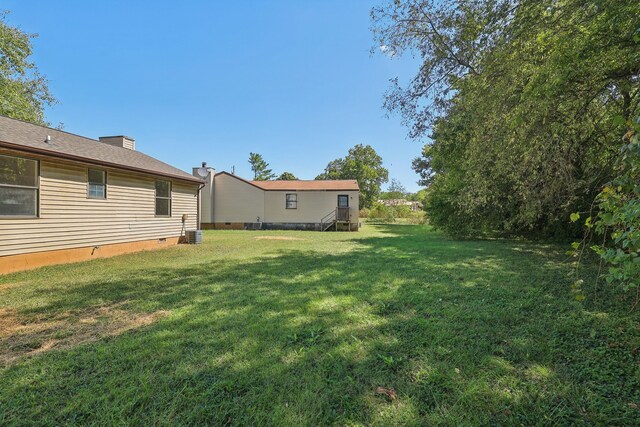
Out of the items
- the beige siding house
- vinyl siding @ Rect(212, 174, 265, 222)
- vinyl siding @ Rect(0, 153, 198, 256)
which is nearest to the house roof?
the beige siding house

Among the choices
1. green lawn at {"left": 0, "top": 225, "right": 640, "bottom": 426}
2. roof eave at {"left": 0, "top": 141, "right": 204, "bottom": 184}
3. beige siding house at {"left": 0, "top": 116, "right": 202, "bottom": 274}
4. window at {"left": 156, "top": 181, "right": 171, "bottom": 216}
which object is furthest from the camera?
window at {"left": 156, "top": 181, "right": 171, "bottom": 216}

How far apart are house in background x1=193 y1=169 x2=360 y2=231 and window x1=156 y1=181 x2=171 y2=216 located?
33.4 ft

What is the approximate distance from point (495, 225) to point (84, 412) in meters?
14.2

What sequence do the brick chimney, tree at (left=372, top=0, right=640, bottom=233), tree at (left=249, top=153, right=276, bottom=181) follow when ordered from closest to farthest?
tree at (left=372, top=0, right=640, bottom=233) → the brick chimney → tree at (left=249, top=153, right=276, bottom=181)

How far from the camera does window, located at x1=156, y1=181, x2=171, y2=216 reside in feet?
34.4

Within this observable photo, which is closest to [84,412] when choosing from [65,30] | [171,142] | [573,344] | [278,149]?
[573,344]

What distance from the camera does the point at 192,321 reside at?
11.2 ft

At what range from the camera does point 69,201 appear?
7277 millimetres

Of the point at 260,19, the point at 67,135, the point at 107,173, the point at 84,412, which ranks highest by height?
the point at 260,19

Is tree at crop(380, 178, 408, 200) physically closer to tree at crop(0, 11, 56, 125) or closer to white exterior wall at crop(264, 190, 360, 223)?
→ white exterior wall at crop(264, 190, 360, 223)

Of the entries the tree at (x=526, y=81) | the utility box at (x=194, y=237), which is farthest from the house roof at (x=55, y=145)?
the tree at (x=526, y=81)

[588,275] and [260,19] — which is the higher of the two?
[260,19]

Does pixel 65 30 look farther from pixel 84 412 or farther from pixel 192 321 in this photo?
pixel 84 412

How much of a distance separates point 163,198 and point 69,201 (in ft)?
11.3
